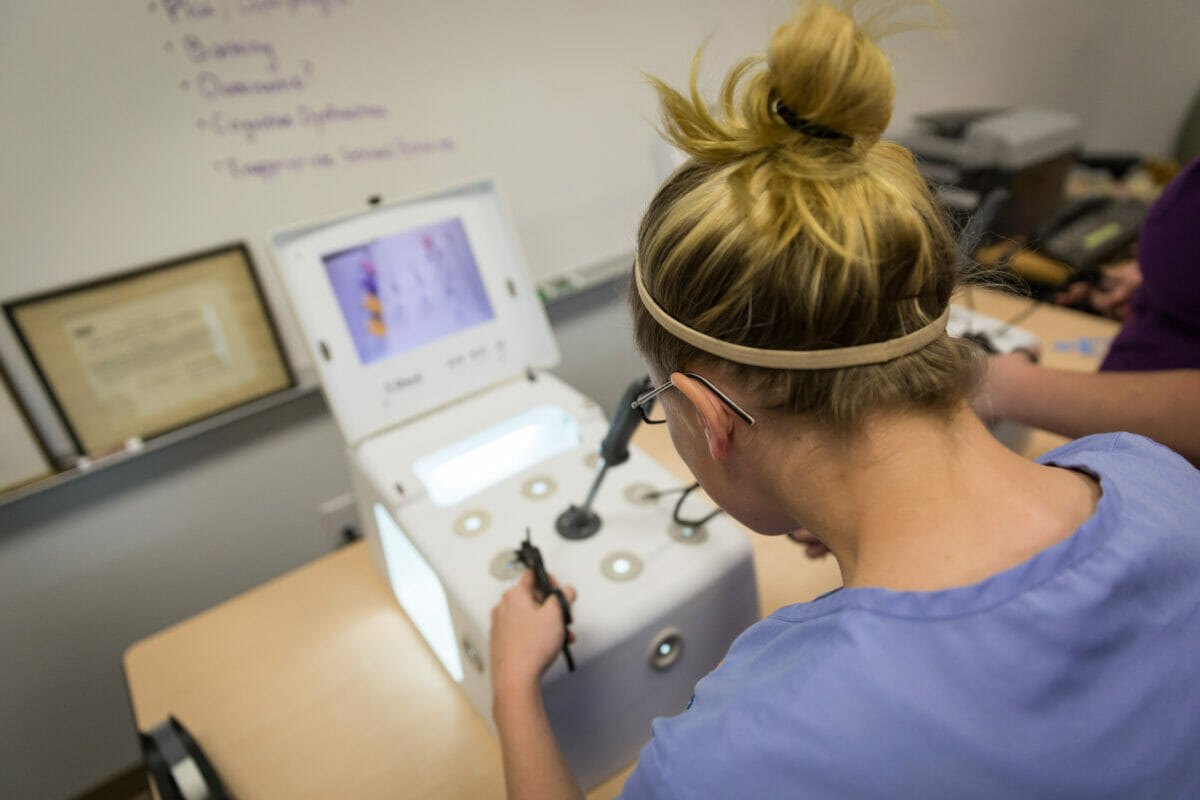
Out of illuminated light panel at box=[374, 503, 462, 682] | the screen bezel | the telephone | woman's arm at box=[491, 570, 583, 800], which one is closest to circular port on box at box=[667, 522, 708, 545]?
woman's arm at box=[491, 570, 583, 800]

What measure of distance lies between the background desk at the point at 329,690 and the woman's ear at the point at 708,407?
0.47 meters


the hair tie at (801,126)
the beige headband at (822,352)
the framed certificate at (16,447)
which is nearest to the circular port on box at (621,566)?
the beige headband at (822,352)

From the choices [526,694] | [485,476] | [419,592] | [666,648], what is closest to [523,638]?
[526,694]

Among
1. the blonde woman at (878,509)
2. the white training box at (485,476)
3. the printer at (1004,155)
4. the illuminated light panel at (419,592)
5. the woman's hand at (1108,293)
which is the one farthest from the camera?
the printer at (1004,155)

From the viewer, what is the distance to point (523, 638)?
2.08 ft

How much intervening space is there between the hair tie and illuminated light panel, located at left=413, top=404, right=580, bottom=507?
0.58 m


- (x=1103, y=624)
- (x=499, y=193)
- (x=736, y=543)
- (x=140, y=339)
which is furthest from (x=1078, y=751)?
(x=140, y=339)

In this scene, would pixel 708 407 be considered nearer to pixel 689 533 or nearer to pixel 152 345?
pixel 689 533

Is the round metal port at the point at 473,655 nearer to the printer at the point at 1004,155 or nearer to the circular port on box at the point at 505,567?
the circular port on box at the point at 505,567

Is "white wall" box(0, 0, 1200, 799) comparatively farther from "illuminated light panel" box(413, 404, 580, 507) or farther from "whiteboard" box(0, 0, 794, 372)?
"illuminated light panel" box(413, 404, 580, 507)

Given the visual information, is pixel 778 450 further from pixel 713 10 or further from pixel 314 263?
pixel 713 10

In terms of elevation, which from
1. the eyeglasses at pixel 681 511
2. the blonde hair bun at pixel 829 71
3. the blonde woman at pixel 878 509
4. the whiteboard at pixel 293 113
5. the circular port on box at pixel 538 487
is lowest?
the eyeglasses at pixel 681 511

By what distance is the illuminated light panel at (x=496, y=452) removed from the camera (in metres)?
0.94

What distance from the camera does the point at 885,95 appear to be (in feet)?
1.34
